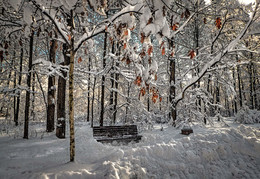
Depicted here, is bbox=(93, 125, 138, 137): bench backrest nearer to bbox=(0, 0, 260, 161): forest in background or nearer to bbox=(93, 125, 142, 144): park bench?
bbox=(93, 125, 142, 144): park bench

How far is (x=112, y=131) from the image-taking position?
22.5 ft

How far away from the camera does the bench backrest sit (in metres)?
6.66

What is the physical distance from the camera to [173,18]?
278 centimetres

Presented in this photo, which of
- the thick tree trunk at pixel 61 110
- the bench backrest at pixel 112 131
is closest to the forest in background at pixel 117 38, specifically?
the thick tree trunk at pixel 61 110

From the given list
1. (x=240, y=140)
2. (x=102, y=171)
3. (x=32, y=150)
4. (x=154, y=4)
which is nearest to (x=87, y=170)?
(x=102, y=171)

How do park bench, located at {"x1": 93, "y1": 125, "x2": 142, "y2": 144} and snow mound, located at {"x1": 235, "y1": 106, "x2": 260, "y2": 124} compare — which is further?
snow mound, located at {"x1": 235, "y1": 106, "x2": 260, "y2": 124}

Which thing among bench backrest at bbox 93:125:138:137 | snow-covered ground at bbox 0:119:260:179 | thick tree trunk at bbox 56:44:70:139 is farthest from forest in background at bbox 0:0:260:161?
bench backrest at bbox 93:125:138:137

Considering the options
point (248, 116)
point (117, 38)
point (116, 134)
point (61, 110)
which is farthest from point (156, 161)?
point (248, 116)

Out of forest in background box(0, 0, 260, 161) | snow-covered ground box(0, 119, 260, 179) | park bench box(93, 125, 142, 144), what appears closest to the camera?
forest in background box(0, 0, 260, 161)

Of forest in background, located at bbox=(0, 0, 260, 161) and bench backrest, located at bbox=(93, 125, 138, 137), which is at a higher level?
forest in background, located at bbox=(0, 0, 260, 161)

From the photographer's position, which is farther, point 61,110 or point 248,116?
point 248,116

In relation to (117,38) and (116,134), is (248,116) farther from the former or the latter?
(117,38)

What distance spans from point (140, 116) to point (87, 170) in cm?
678

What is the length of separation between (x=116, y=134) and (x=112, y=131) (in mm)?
227
